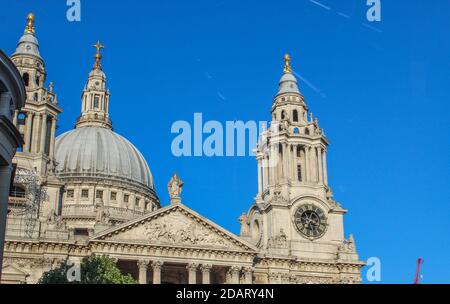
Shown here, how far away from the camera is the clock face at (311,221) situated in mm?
71250

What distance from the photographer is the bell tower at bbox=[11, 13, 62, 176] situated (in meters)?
68.9

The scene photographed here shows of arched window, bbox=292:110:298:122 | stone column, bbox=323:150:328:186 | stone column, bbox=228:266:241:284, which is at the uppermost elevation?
arched window, bbox=292:110:298:122

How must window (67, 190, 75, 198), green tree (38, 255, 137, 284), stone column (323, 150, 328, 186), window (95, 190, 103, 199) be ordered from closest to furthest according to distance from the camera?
green tree (38, 255, 137, 284) < stone column (323, 150, 328, 186) < window (67, 190, 75, 198) < window (95, 190, 103, 199)

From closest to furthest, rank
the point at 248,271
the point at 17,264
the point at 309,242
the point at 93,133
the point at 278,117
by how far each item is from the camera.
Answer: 1. the point at 17,264
2. the point at 248,271
3. the point at 309,242
4. the point at 278,117
5. the point at 93,133

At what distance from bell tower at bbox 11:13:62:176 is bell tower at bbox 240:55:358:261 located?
23.2 m

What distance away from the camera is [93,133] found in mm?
95938

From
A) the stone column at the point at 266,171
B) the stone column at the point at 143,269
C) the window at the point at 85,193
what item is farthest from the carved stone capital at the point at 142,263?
the window at the point at 85,193

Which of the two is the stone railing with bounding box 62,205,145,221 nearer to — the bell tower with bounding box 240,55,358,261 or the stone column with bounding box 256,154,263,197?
the bell tower with bounding box 240,55,358,261

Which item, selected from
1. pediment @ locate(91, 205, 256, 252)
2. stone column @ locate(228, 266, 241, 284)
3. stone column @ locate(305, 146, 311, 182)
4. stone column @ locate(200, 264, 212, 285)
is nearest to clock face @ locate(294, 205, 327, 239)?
stone column @ locate(305, 146, 311, 182)

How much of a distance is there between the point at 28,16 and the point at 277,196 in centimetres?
3684

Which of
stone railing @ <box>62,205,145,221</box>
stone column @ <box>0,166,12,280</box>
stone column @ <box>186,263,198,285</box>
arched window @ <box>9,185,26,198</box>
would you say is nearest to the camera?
stone column @ <box>0,166,12,280</box>

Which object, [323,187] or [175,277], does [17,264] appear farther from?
[323,187]

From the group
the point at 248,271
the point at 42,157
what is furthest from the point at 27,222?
the point at 248,271

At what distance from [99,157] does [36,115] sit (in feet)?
72.7
